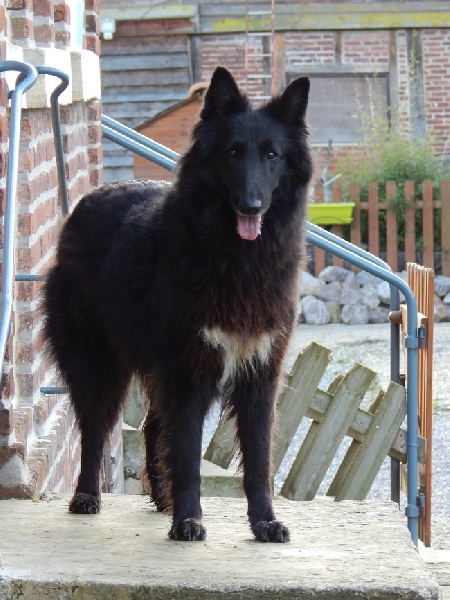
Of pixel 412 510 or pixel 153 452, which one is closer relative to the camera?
pixel 153 452

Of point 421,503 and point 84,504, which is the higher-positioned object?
point 84,504

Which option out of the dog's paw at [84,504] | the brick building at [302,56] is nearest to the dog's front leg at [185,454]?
the dog's paw at [84,504]

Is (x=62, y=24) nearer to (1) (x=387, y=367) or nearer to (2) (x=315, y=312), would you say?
(1) (x=387, y=367)

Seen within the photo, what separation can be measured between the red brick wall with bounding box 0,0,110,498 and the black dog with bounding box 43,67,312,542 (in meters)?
0.53

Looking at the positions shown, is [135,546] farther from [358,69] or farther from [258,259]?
[358,69]

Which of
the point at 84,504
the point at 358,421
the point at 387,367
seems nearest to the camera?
the point at 84,504

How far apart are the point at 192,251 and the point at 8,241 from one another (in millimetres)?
787

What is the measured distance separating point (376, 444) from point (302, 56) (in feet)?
44.0

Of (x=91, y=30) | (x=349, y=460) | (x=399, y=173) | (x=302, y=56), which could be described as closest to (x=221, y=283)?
(x=349, y=460)

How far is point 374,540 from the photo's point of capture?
3.71m

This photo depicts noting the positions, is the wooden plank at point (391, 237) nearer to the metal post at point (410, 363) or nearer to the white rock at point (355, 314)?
the white rock at point (355, 314)

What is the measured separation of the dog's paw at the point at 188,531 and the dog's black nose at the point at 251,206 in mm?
1023

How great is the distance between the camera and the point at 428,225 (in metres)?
14.9

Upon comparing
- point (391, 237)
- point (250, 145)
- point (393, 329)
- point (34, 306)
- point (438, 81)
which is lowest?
point (391, 237)
